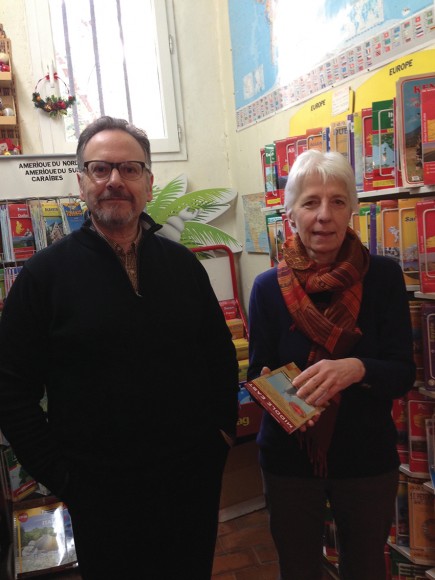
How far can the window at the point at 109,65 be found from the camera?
3037 millimetres

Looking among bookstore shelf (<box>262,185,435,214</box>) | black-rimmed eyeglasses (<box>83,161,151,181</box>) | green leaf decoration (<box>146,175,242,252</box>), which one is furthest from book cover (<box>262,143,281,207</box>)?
black-rimmed eyeglasses (<box>83,161,151,181</box>)

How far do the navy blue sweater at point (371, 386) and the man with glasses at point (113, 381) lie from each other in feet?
0.81

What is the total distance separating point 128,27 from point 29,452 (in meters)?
2.93

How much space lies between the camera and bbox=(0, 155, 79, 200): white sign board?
2875mm

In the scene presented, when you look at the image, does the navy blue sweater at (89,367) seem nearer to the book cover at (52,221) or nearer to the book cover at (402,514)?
the book cover at (402,514)

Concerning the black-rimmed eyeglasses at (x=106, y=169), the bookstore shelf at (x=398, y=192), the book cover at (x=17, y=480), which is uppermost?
the black-rimmed eyeglasses at (x=106, y=169)

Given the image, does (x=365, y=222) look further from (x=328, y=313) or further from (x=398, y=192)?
(x=328, y=313)

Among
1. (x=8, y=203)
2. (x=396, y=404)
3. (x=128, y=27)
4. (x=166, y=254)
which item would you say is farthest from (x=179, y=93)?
(x=396, y=404)

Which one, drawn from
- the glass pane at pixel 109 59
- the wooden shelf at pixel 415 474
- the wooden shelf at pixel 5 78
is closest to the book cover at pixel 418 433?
the wooden shelf at pixel 415 474

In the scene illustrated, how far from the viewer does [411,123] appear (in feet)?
5.02

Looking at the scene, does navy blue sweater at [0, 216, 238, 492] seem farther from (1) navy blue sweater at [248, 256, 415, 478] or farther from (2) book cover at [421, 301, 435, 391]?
(2) book cover at [421, 301, 435, 391]

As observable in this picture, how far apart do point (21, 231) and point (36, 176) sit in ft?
1.15

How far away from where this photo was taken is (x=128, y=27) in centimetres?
325

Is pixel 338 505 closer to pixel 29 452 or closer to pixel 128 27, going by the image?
pixel 29 452
